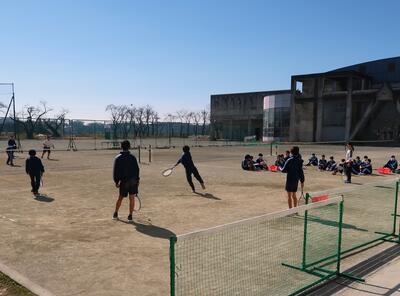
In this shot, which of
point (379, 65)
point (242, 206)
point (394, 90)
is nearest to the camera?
point (242, 206)

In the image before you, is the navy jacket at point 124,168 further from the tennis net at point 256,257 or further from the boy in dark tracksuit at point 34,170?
the boy in dark tracksuit at point 34,170

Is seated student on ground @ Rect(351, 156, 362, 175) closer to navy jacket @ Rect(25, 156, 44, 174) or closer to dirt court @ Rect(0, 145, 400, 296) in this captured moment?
dirt court @ Rect(0, 145, 400, 296)

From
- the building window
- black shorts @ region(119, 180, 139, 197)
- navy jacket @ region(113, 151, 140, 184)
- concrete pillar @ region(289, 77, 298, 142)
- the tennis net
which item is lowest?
the tennis net

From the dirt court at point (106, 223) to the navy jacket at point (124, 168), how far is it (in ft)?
3.44

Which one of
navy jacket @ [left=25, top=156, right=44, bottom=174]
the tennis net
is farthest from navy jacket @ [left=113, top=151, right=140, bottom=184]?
navy jacket @ [left=25, top=156, right=44, bottom=174]

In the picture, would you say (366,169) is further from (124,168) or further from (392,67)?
(392,67)

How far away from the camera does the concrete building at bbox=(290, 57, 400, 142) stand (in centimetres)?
5556

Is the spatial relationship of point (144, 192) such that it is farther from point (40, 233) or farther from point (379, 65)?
point (379, 65)

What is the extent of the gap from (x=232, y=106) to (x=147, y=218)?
8510 centimetres

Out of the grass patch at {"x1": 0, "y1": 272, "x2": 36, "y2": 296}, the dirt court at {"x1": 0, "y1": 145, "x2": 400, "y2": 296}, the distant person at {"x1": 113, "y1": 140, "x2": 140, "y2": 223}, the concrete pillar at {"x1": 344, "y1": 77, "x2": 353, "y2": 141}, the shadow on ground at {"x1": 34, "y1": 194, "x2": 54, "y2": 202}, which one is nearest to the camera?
the grass patch at {"x1": 0, "y1": 272, "x2": 36, "y2": 296}

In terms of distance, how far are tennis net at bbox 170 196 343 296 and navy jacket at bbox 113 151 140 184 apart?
2.69m

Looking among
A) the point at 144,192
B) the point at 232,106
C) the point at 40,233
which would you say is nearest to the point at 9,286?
the point at 40,233

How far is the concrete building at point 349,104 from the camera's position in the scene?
182 feet

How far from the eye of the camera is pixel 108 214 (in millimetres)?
9805
